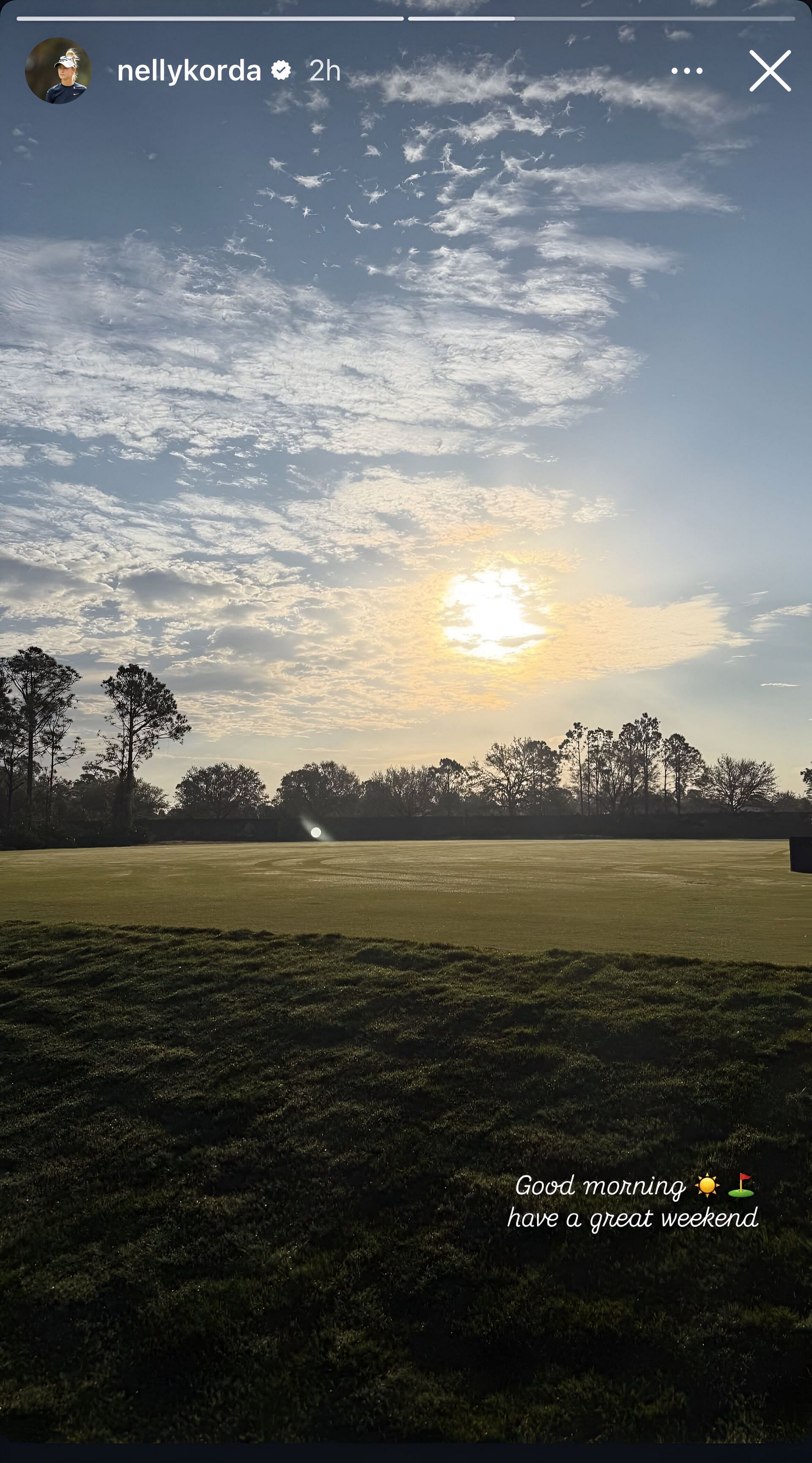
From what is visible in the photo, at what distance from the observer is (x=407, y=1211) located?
7297 millimetres

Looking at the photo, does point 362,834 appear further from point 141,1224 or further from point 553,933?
point 141,1224

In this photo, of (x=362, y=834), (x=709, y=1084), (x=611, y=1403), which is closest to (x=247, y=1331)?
(x=611, y=1403)

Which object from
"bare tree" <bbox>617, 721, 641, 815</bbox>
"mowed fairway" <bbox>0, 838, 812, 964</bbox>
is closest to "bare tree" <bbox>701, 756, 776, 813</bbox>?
"bare tree" <bbox>617, 721, 641, 815</bbox>

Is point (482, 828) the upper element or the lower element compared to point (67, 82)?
lower

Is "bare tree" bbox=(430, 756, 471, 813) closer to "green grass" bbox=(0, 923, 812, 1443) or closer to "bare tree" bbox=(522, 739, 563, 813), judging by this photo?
"bare tree" bbox=(522, 739, 563, 813)

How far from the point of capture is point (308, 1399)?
5613 millimetres

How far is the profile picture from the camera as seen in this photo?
5398mm

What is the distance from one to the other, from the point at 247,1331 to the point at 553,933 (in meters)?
8.46

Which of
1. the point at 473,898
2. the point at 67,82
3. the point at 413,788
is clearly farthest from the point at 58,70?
the point at 413,788

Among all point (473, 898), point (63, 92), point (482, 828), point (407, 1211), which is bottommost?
point (407, 1211)

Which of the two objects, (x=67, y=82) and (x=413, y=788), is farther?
(x=413, y=788)

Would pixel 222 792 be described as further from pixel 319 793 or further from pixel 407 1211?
pixel 407 1211

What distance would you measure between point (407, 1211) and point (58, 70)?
914cm

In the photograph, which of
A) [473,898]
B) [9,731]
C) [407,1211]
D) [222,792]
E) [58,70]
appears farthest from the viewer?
[222,792]
